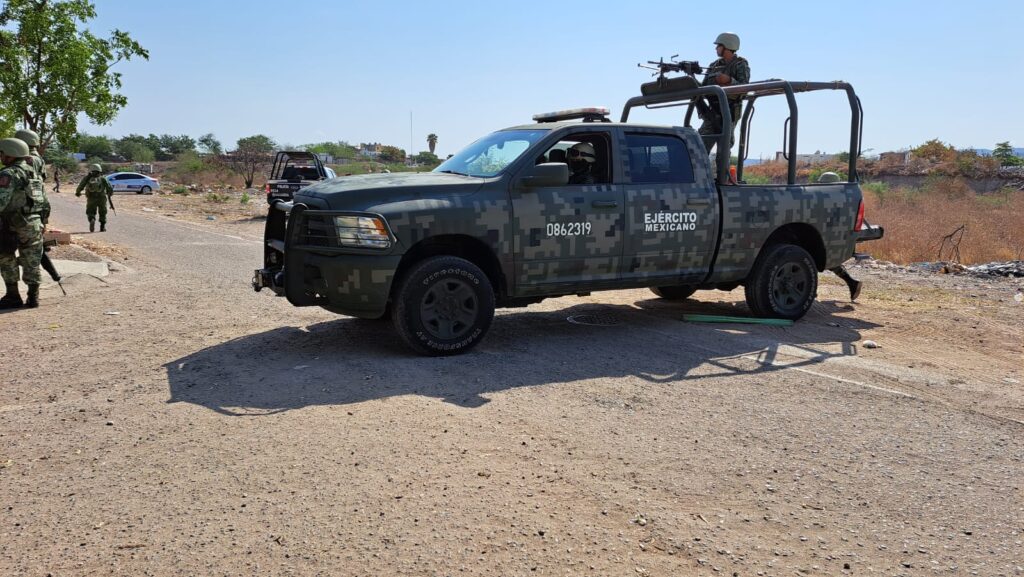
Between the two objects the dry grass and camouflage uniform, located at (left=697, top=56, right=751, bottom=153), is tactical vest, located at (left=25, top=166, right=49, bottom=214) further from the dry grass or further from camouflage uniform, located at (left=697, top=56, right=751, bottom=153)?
the dry grass

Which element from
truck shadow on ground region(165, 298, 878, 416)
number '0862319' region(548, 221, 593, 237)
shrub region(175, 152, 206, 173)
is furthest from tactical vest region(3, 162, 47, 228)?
shrub region(175, 152, 206, 173)

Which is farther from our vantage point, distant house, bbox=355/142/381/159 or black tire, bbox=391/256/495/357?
distant house, bbox=355/142/381/159

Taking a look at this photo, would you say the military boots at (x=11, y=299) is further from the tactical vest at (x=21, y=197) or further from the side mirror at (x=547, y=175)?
the side mirror at (x=547, y=175)

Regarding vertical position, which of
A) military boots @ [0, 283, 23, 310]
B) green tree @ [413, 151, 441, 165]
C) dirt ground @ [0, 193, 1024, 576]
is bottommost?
dirt ground @ [0, 193, 1024, 576]

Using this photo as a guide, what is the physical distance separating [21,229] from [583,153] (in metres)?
5.93

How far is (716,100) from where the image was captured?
28.8ft

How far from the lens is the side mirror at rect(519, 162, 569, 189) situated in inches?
254

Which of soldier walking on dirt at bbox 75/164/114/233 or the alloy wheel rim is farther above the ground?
soldier walking on dirt at bbox 75/164/114/233

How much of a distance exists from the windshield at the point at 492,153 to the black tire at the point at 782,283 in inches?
110

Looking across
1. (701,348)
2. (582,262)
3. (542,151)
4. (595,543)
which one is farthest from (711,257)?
(595,543)

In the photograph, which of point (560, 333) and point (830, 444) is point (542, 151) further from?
point (830, 444)

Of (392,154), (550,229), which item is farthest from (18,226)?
(392,154)

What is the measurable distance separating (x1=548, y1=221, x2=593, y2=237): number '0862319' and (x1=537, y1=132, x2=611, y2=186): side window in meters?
0.47

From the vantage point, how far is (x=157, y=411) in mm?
4988
